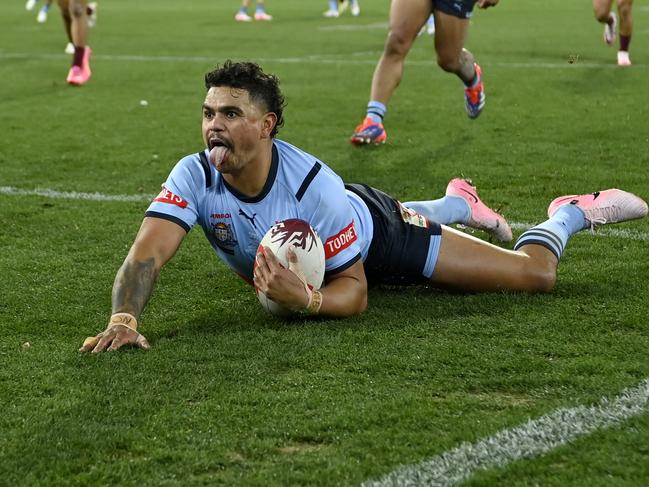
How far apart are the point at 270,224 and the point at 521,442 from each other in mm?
1538

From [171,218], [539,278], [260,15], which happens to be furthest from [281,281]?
[260,15]

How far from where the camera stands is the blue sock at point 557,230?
4871 millimetres

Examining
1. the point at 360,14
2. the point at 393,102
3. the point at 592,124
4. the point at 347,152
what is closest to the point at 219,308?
the point at 347,152

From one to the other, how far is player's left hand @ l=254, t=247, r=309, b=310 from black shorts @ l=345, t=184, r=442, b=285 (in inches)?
21.0

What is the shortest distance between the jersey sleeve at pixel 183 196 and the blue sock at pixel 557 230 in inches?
56.0

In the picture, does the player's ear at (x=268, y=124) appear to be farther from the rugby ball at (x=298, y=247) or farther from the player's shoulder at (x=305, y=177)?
the rugby ball at (x=298, y=247)

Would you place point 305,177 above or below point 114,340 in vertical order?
above

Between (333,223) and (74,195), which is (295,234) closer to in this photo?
(333,223)

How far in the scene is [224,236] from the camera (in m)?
4.41

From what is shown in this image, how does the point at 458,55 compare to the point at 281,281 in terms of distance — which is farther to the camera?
the point at 458,55

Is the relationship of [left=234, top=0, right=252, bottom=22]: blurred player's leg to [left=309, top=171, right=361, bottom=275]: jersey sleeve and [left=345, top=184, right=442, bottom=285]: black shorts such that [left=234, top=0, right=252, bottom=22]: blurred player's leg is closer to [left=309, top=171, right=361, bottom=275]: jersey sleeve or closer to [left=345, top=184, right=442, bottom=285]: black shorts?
[left=345, top=184, right=442, bottom=285]: black shorts

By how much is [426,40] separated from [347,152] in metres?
8.87

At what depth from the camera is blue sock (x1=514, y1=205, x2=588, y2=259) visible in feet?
16.0

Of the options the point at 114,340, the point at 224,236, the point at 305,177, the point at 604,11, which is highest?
the point at 305,177
